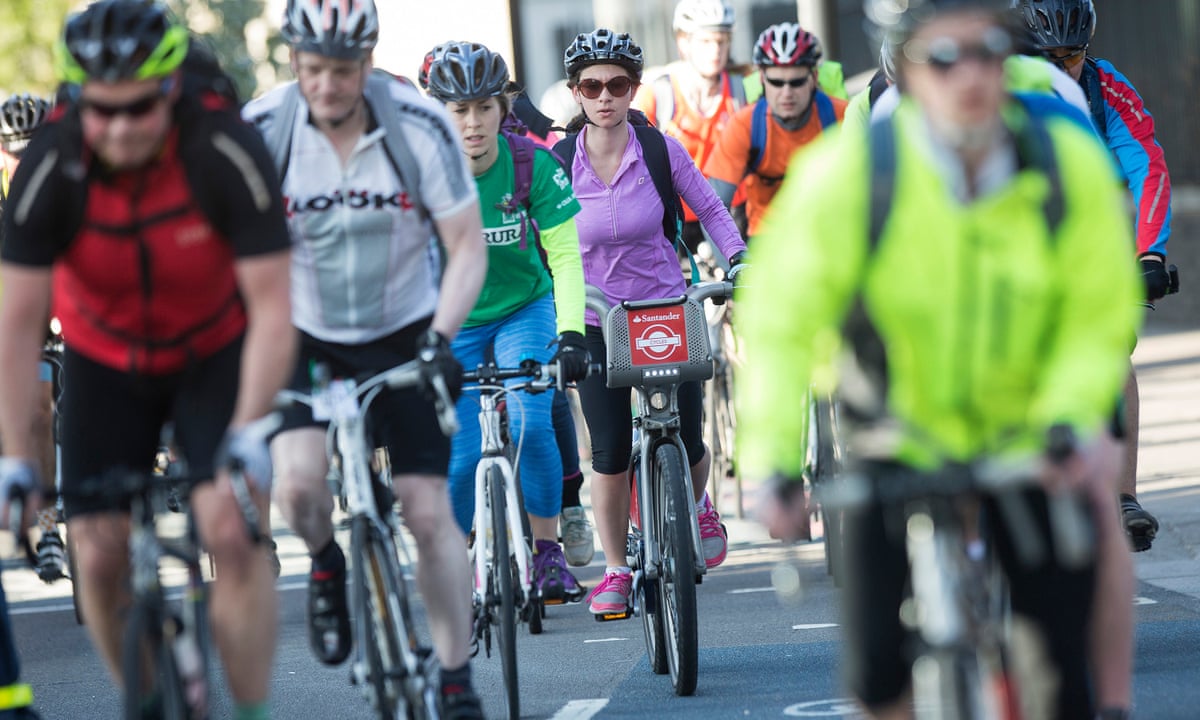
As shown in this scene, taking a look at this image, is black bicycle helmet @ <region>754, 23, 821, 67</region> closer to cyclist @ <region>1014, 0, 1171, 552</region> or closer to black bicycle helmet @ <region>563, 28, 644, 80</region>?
black bicycle helmet @ <region>563, 28, 644, 80</region>

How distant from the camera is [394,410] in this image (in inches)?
229

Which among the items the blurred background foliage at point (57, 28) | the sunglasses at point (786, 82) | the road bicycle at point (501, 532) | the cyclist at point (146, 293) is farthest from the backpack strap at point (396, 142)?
the blurred background foliage at point (57, 28)

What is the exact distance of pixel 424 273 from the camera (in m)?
5.97

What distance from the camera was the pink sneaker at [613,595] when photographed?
7.70m

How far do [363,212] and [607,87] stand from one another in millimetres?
2450

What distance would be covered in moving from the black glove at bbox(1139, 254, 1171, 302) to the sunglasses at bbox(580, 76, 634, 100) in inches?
80.9

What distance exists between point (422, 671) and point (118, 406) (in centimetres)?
104

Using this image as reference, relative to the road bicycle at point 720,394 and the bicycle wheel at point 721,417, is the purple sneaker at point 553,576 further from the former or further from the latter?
the bicycle wheel at point 721,417

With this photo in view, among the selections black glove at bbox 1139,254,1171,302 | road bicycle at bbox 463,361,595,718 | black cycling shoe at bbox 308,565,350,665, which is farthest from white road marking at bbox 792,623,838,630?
black cycling shoe at bbox 308,565,350,665

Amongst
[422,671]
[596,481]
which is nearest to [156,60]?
[422,671]

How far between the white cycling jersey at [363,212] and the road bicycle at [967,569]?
6.66 ft

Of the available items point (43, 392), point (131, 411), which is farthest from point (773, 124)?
point (131, 411)

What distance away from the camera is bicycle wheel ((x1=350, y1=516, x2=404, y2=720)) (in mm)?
5324

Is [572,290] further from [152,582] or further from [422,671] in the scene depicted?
[152,582]
